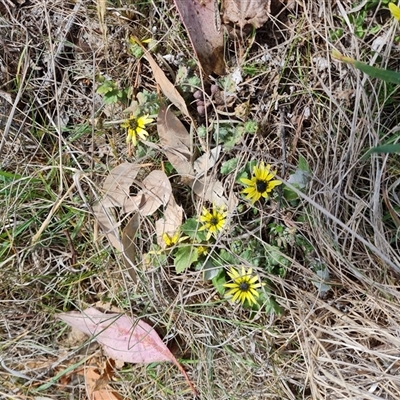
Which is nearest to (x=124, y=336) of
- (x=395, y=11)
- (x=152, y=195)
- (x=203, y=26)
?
(x=152, y=195)

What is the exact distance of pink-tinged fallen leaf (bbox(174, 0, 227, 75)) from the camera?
1.36 m

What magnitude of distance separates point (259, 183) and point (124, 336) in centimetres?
55

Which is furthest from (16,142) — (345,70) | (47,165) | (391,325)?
(391,325)

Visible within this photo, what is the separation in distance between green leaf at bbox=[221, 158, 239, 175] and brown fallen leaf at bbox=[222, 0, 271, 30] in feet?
1.08

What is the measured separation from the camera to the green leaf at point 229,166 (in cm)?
137

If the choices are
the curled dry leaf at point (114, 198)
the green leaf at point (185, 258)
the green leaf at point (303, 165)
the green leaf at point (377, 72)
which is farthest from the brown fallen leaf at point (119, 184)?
the green leaf at point (377, 72)

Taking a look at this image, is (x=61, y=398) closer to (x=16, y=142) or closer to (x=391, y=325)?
(x=16, y=142)

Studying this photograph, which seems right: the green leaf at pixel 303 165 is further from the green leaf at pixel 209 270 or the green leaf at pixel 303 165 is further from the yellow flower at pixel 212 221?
the green leaf at pixel 209 270

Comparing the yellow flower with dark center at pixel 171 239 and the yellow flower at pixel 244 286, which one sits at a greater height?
the yellow flower with dark center at pixel 171 239

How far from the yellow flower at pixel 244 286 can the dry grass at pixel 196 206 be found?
0.19 ft

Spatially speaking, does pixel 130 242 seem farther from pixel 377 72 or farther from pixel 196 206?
pixel 377 72

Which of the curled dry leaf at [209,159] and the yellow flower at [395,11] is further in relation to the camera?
the curled dry leaf at [209,159]

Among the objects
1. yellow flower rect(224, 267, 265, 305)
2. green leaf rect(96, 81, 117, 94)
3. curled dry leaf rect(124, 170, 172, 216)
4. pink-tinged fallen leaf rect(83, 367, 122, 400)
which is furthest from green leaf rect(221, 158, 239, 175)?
pink-tinged fallen leaf rect(83, 367, 122, 400)

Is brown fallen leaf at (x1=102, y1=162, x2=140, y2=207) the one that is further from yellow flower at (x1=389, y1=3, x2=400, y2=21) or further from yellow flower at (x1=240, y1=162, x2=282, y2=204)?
yellow flower at (x1=389, y1=3, x2=400, y2=21)
